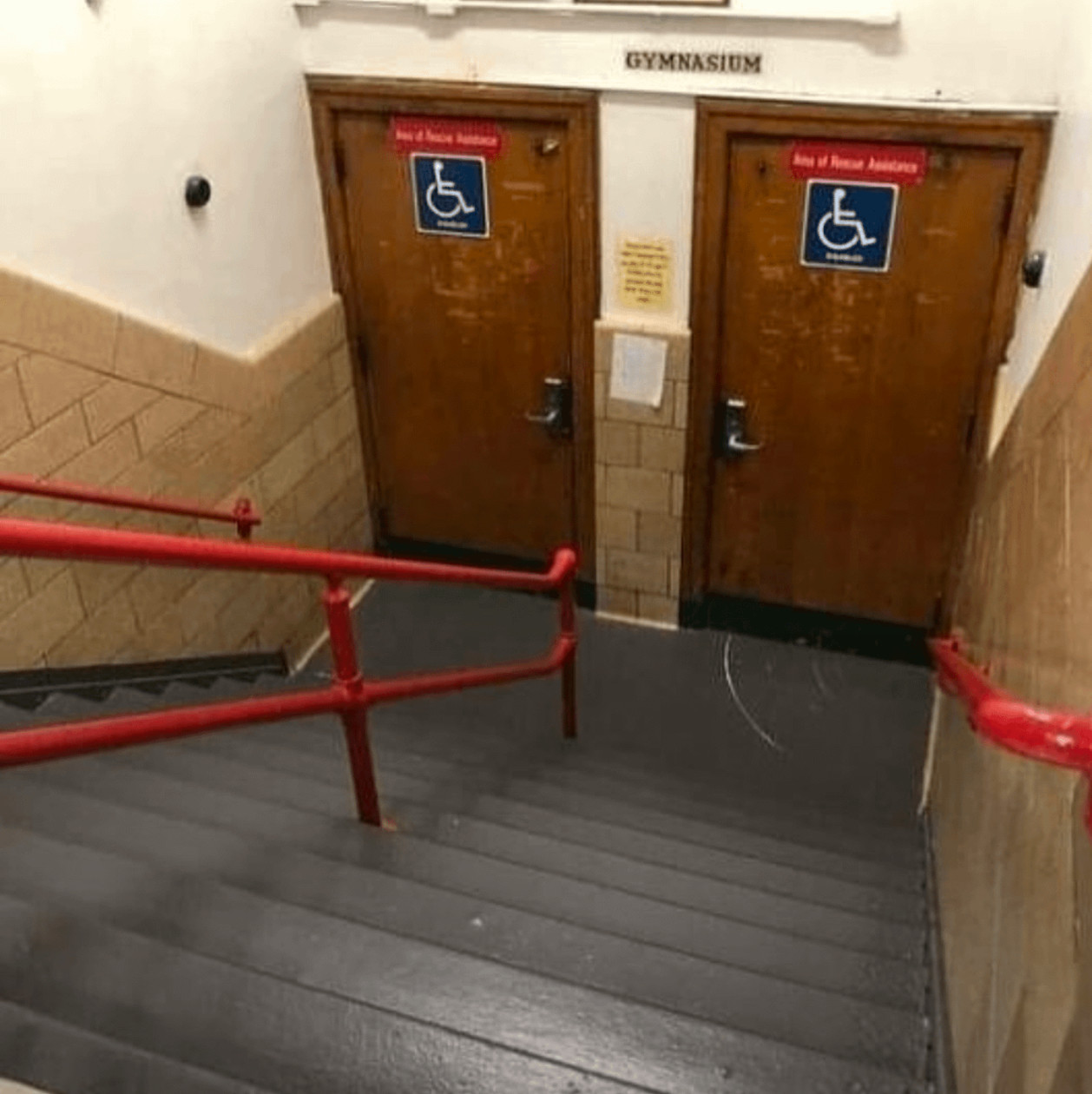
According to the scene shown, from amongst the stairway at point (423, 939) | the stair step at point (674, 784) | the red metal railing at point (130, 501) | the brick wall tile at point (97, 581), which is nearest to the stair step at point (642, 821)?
the stairway at point (423, 939)

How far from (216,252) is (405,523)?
1742mm

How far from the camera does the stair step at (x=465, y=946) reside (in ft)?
6.62

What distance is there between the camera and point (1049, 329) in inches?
121

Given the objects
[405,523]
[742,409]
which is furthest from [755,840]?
[405,523]

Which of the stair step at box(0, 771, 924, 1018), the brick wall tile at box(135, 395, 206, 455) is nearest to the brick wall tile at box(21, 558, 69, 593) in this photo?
the brick wall tile at box(135, 395, 206, 455)

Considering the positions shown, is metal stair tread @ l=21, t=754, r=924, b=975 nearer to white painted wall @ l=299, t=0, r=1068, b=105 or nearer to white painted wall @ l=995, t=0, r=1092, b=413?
white painted wall @ l=995, t=0, r=1092, b=413

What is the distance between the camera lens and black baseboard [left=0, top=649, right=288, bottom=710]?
3.23 meters

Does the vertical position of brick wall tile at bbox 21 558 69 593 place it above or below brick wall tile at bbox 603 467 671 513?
above

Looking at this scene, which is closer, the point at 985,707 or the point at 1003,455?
the point at 985,707

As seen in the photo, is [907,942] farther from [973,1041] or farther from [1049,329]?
[1049,329]

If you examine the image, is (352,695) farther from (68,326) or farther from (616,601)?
(616,601)

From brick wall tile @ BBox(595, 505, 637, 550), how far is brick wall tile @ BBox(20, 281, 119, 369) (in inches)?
85.3

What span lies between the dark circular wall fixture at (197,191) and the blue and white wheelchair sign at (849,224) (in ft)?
6.78

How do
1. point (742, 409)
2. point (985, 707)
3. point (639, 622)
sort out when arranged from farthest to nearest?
point (639, 622), point (742, 409), point (985, 707)
